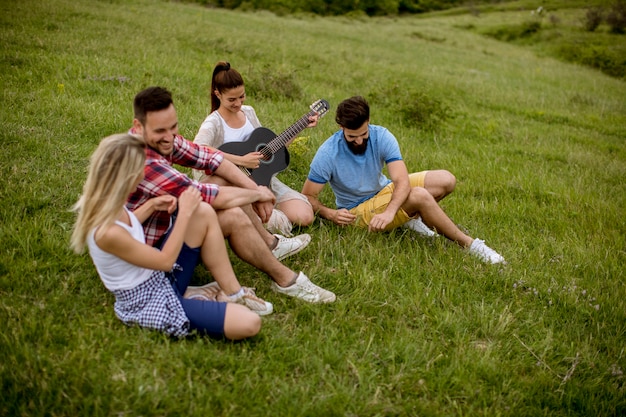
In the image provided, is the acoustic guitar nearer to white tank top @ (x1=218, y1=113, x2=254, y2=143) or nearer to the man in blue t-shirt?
white tank top @ (x1=218, y1=113, x2=254, y2=143)

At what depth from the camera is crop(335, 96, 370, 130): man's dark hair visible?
459 cm

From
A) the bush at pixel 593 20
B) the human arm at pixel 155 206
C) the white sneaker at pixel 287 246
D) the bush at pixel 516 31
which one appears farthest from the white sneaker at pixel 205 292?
the bush at pixel 593 20

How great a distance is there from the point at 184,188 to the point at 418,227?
2.50m

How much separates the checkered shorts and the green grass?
0.32 feet

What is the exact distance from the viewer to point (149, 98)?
11.6 ft

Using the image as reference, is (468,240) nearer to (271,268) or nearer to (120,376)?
(271,268)

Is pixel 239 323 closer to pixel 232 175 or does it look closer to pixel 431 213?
pixel 232 175

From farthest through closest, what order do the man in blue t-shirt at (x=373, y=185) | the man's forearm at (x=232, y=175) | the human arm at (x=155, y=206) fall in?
the man in blue t-shirt at (x=373, y=185), the man's forearm at (x=232, y=175), the human arm at (x=155, y=206)

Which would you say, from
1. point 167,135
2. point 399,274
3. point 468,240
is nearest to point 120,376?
point 167,135

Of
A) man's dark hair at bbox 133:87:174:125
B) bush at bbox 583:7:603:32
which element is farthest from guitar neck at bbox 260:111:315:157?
bush at bbox 583:7:603:32

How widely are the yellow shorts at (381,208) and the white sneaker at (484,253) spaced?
2.20 feet

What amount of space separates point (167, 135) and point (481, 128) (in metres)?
7.66

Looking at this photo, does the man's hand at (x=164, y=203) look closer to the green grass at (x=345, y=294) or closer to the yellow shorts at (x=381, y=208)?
the green grass at (x=345, y=294)

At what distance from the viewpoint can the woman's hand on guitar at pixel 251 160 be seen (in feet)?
16.7
